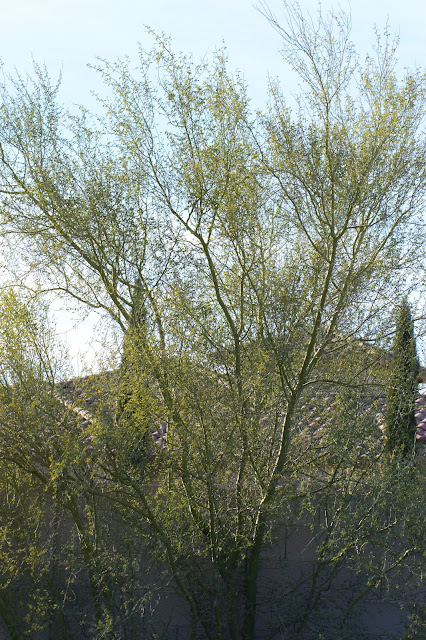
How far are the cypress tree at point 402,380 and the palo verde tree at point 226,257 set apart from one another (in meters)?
0.28

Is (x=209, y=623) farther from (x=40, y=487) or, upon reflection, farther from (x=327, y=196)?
(x=327, y=196)

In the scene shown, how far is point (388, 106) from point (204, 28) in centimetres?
205

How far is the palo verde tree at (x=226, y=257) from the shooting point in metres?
7.11

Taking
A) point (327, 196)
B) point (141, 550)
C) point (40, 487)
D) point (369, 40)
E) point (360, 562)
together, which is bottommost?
point (360, 562)

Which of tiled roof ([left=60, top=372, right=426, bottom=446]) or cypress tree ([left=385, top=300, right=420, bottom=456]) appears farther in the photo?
cypress tree ([left=385, top=300, right=420, bottom=456])

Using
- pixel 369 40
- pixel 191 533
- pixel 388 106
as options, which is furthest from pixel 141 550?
pixel 369 40

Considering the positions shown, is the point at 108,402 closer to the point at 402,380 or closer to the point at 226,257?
the point at 226,257

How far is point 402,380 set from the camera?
7938mm

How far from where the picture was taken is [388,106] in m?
7.24

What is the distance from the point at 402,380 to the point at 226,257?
2296 millimetres

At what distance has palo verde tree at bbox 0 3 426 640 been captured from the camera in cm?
711

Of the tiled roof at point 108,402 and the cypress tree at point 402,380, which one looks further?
the cypress tree at point 402,380

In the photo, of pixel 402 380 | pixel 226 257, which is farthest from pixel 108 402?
pixel 402 380

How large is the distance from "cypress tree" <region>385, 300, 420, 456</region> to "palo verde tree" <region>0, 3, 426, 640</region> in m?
0.28
